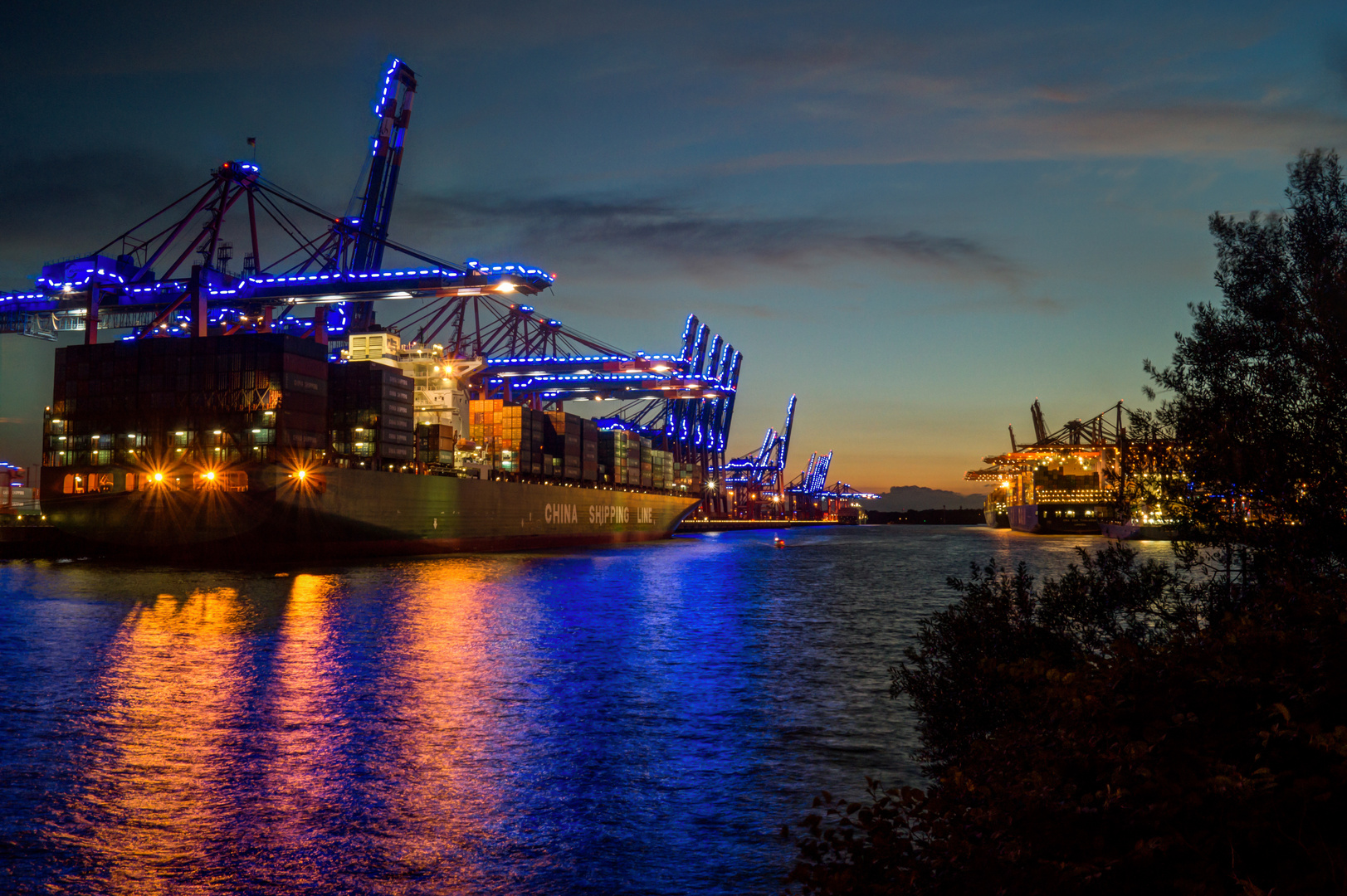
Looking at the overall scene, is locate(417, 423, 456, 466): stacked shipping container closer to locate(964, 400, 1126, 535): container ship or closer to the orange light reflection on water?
the orange light reflection on water

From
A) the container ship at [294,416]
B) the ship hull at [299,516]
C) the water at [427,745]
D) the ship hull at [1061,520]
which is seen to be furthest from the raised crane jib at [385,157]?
the ship hull at [1061,520]

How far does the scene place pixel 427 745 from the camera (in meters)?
11.9

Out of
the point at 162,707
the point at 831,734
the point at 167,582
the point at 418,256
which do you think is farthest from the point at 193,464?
the point at 831,734

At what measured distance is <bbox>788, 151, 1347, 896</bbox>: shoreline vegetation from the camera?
452 cm

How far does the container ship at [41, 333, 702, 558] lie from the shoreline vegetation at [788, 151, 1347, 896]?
Result: 146ft

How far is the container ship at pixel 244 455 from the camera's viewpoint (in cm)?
4828

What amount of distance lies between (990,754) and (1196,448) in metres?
5.49

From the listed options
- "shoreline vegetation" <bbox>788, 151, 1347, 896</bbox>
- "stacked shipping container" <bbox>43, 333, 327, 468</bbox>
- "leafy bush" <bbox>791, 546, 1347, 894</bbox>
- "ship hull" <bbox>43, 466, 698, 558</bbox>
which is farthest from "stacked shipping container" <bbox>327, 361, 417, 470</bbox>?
"leafy bush" <bbox>791, 546, 1347, 894</bbox>

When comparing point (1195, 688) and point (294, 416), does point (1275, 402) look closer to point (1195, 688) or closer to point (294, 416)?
point (1195, 688)

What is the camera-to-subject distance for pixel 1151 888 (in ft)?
14.4

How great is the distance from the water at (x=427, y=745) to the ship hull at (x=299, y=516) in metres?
20.0

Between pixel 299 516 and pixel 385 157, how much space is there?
37633mm

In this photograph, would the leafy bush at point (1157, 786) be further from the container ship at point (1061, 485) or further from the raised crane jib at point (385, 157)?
the container ship at point (1061, 485)

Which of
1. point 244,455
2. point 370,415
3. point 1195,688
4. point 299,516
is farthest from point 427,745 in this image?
point 370,415
